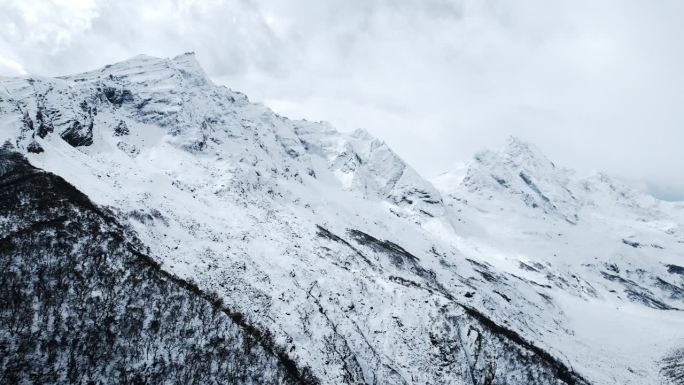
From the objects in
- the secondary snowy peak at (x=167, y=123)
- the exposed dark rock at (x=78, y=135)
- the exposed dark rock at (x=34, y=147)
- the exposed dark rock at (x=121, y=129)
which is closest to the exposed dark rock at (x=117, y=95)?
the secondary snowy peak at (x=167, y=123)

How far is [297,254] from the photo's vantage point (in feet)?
146

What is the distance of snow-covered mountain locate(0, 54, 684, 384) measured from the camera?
32.8 m

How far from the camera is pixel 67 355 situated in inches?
936

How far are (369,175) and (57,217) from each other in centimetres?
13039

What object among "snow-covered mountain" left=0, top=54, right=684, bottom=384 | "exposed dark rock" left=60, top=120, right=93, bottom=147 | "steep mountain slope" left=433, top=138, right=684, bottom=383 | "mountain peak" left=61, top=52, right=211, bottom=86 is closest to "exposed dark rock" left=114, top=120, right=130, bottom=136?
"snow-covered mountain" left=0, top=54, right=684, bottom=384

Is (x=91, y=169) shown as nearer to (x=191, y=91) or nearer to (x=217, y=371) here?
(x=217, y=371)

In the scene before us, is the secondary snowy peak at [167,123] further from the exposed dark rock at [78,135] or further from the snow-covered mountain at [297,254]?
the snow-covered mountain at [297,254]

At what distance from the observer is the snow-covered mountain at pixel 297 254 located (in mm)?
32750

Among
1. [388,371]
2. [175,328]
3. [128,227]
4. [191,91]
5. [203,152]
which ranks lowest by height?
[175,328]

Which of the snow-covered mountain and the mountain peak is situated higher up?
the mountain peak

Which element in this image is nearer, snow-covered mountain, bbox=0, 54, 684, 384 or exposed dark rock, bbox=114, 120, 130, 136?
snow-covered mountain, bbox=0, 54, 684, 384

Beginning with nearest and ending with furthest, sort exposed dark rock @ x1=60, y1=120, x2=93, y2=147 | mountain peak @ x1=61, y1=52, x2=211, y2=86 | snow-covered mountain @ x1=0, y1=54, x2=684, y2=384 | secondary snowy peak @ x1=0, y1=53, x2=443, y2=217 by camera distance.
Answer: snow-covered mountain @ x1=0, y1=54, x2=684, y2=384 < secondary snowy peak @ x1=0, y1=53, x2=443, y2=217 < exposed dark rock @ x1=60, y1=120, x2=93, y2=147 < mountain peak @ x1=61, y1=52, x2=211, y2=86

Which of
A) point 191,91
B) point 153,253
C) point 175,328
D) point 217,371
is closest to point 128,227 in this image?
point 153,253

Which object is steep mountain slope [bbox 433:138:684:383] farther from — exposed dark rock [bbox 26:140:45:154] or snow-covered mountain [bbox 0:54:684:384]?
exposed dark rock [bbox 26:140:45:154]
